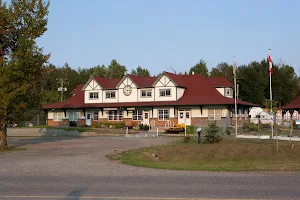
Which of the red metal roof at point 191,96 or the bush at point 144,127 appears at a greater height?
the red metal roof at point 191,96

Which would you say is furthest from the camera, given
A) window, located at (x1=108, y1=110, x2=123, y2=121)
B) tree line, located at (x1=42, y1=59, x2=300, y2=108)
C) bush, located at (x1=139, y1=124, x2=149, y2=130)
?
tree line, located at (x1=42, y1=59, x2=300, y2=108)

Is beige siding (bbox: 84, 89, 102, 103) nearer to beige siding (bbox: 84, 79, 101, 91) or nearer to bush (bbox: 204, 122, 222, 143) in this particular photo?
beige siding (bbox: 84, 79, 101, 91)

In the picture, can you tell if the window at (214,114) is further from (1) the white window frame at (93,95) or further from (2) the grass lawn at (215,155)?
(2) the grass lawn at (215,155)

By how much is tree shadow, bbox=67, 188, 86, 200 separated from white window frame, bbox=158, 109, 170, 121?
159ft

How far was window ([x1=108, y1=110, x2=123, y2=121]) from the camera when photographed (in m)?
64.2

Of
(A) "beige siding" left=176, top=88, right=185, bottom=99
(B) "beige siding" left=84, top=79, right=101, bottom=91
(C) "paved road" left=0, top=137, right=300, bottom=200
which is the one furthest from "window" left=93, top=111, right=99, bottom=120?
(C) "paved road" left=0, top=137, right=300, bottom=200

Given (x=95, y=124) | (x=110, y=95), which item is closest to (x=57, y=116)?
(x=95, y=124)

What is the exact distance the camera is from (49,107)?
224 feet

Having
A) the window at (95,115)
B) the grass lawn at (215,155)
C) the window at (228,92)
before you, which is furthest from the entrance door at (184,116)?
the grass lawn at (215,155)

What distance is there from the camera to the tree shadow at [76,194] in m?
11.0

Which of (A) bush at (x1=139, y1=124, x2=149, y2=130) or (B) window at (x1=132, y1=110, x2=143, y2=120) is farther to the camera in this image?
(B) window at (x1=132, y1=110, x2=143, y2=120)

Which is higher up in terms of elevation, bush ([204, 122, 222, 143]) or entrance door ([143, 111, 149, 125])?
entrance door ([143, 111, 149, 125])

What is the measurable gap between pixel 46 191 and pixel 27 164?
9415 mm

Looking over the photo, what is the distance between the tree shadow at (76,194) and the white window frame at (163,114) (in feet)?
159
